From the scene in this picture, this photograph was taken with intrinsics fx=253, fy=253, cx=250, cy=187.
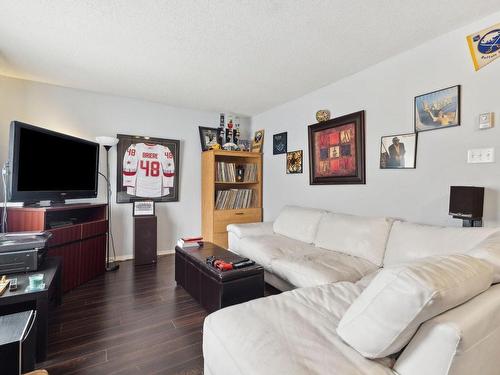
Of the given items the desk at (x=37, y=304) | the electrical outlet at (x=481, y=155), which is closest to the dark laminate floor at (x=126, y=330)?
the desk at (x=37, y=304)

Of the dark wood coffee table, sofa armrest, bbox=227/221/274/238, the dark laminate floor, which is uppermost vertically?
sofa armrest, bbox=227/221/274/238

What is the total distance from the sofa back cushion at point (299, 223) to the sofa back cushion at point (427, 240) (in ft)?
2.78

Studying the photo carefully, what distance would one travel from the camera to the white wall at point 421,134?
1831 millimetres

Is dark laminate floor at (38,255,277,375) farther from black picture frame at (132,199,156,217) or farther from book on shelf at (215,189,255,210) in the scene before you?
book on shelf at (215,189,255,210)

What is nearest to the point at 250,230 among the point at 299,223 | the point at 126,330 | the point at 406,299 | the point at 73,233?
the point at 299,223

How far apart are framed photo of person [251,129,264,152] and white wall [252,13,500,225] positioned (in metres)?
1.12

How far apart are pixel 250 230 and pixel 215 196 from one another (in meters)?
1.00

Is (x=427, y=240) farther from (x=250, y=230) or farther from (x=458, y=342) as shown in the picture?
(x=250, y=230)

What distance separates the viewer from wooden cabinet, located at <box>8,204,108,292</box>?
2.32 meters

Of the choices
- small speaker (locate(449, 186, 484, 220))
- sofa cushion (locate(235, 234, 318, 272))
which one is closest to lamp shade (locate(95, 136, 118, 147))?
sofa cushion (locate(235, 234, 318, 272))

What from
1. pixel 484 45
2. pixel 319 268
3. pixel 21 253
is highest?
pixel 484 45

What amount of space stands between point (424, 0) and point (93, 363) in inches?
122

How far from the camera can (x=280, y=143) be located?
150 inches

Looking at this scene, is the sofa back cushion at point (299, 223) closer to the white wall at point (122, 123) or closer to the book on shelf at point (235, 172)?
the book on shelf at point (235, 172)
